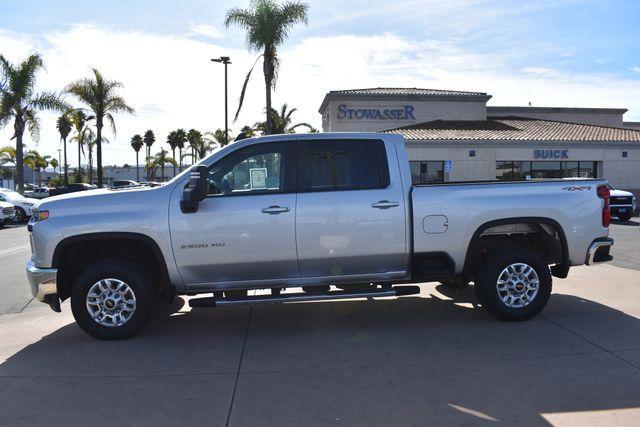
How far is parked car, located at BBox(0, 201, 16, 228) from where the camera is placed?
20891mm

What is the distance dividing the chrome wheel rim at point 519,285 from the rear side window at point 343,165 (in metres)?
1.70

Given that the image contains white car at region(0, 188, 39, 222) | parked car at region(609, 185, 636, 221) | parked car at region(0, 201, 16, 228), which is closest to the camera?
parked car at region(609, 185, 636, 221)

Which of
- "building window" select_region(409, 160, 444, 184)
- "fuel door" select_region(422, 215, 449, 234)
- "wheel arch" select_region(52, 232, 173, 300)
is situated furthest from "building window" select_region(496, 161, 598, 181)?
"wheel arch" select_region(52, 232, 173, 300)

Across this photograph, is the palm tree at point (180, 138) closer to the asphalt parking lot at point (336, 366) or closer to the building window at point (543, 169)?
the building window at point (543, 169)

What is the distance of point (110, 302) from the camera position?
560cm

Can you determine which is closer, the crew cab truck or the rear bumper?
the crew cab truck

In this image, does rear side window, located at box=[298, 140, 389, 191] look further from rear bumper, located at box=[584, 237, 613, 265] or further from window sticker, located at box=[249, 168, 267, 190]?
rear bumper, located at box=[584, 237, 613, 265]

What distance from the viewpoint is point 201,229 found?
5.49 meters

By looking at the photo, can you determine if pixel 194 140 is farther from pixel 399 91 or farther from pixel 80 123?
pixel 399 91

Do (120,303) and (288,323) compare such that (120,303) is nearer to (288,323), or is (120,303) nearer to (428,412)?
(288,323)

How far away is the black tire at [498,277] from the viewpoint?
19.4 ft

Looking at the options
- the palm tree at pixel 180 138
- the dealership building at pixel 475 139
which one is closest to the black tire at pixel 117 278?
the dealership building at pixel 475 139

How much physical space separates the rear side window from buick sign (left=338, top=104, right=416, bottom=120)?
28109 mm

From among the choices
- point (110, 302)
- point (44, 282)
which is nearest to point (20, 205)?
point (44, 282)
